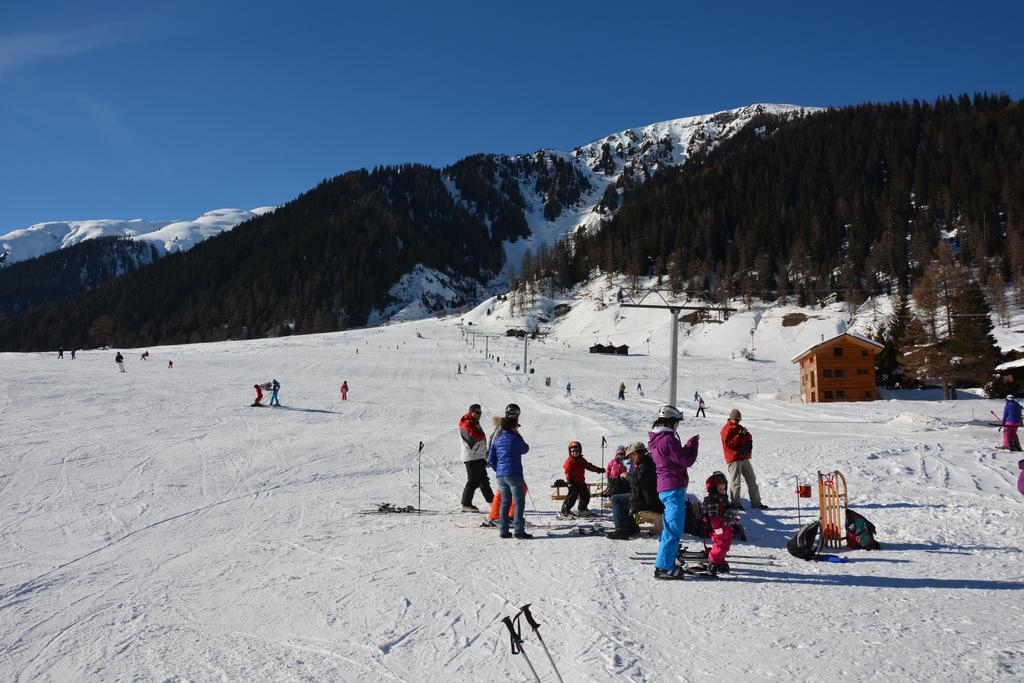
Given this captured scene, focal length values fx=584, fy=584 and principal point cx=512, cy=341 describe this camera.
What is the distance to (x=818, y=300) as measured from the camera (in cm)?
10100

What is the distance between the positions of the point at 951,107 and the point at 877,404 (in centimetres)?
16699

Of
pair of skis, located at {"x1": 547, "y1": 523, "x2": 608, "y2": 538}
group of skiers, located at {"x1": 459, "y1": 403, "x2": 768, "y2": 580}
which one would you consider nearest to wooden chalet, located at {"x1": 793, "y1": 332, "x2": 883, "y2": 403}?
group of skiers, located at {"x1": 459, "y1": 403, "x2": 768, "y2": 580}

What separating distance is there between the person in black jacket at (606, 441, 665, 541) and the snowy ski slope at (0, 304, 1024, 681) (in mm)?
229

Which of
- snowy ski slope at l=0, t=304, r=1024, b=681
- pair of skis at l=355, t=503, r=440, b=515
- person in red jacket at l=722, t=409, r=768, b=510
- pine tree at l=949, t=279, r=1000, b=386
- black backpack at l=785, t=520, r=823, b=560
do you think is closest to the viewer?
snowy ski slope at l=0, t=304, r=1024, b=681

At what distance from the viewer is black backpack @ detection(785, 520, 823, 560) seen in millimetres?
6520

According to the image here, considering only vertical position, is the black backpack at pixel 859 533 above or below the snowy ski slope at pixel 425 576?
above

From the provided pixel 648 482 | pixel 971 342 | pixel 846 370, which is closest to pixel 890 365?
pixel 846 370

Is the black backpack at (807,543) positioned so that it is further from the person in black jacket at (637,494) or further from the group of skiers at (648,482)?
the person in black jacket at (637,494)

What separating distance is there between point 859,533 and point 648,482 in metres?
2.51

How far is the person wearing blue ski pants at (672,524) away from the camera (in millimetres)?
5824

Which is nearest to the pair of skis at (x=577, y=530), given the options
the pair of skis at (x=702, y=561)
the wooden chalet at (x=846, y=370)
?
the pair of skis at (x=702, y=561)

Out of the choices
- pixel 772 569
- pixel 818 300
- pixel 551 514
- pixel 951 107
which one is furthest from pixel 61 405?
pixel 951 107

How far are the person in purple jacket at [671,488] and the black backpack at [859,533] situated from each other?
95.4 inches

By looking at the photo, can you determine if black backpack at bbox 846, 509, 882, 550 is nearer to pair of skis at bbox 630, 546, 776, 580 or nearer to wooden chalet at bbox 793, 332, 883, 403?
pair of skis at bbox 630, 546, 776, 580
